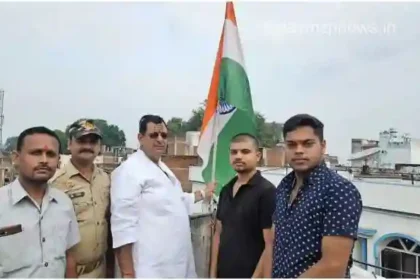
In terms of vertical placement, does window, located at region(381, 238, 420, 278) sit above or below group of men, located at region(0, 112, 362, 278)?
below

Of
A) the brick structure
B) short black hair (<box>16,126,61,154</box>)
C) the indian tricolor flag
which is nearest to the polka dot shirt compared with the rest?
short black hair (<box>16,126,61,154</box>)

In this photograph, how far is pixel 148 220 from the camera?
2.37 m

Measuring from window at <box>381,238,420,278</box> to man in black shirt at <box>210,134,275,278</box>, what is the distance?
6.24 meters

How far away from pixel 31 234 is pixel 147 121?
2.83 ft

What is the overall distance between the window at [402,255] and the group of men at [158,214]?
6.08 m

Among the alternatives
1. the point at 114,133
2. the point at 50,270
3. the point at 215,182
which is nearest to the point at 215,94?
the point at 215,182

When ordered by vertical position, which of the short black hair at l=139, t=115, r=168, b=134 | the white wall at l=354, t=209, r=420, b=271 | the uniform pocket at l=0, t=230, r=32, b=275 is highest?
the short black hair at l=139, t=115, r=168, b=134

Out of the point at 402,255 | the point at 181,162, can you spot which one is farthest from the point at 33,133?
the point at 181,162

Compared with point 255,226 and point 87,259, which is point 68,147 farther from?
point 255,226

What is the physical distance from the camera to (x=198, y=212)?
9.62 ft

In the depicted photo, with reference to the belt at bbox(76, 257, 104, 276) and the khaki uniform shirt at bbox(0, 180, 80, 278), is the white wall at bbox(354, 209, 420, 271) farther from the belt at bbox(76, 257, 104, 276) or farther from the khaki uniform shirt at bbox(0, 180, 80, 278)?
the khaki uniform shirt at bbox(0, 180, 80, 278)

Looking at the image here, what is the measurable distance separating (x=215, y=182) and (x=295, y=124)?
1.28m

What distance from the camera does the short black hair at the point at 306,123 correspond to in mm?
1729

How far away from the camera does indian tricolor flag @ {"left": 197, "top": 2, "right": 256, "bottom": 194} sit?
289 cm
